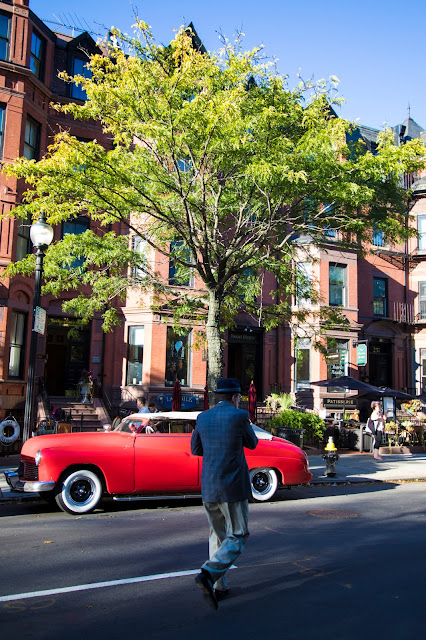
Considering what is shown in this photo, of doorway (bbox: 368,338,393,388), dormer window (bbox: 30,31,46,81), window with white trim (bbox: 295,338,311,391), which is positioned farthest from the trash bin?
dormer window (bbox: 30,31,46,81)

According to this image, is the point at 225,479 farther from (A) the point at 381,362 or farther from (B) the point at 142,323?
(A) the point at 381,362

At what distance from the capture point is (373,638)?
3.89m

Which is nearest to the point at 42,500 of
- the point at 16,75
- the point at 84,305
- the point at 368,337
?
the point at 84,305

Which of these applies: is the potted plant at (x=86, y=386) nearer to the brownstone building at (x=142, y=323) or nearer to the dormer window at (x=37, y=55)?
the brownstone building at (x=142, y=323)

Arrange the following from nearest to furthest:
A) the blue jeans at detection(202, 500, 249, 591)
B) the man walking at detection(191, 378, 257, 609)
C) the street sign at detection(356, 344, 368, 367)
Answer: the blue jeans at detection(202, 500, 249, 591), the man walking at detection(191, 378, 257, 609), the street sign at detection(356, 344, 368, 367)

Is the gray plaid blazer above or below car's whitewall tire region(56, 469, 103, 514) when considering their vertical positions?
above

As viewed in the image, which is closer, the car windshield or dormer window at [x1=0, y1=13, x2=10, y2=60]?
the car windshield

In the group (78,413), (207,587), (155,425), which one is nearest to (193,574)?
(207,587)

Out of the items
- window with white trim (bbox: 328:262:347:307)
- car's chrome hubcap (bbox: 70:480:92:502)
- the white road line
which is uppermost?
window with white trim (bbox: 328:262:347:307)

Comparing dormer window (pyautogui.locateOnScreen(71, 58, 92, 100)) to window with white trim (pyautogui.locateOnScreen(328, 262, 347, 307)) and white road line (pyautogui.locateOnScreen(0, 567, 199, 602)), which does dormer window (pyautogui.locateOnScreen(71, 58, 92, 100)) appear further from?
white road line (pyautogui.locateOnScreen(0, 567, 199, 602))

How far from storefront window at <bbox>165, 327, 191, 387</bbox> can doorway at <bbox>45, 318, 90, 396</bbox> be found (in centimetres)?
329

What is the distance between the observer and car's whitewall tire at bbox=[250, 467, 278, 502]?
32.4 feet

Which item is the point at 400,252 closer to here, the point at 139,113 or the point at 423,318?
the point at 423,318

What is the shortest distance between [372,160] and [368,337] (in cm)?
1700
